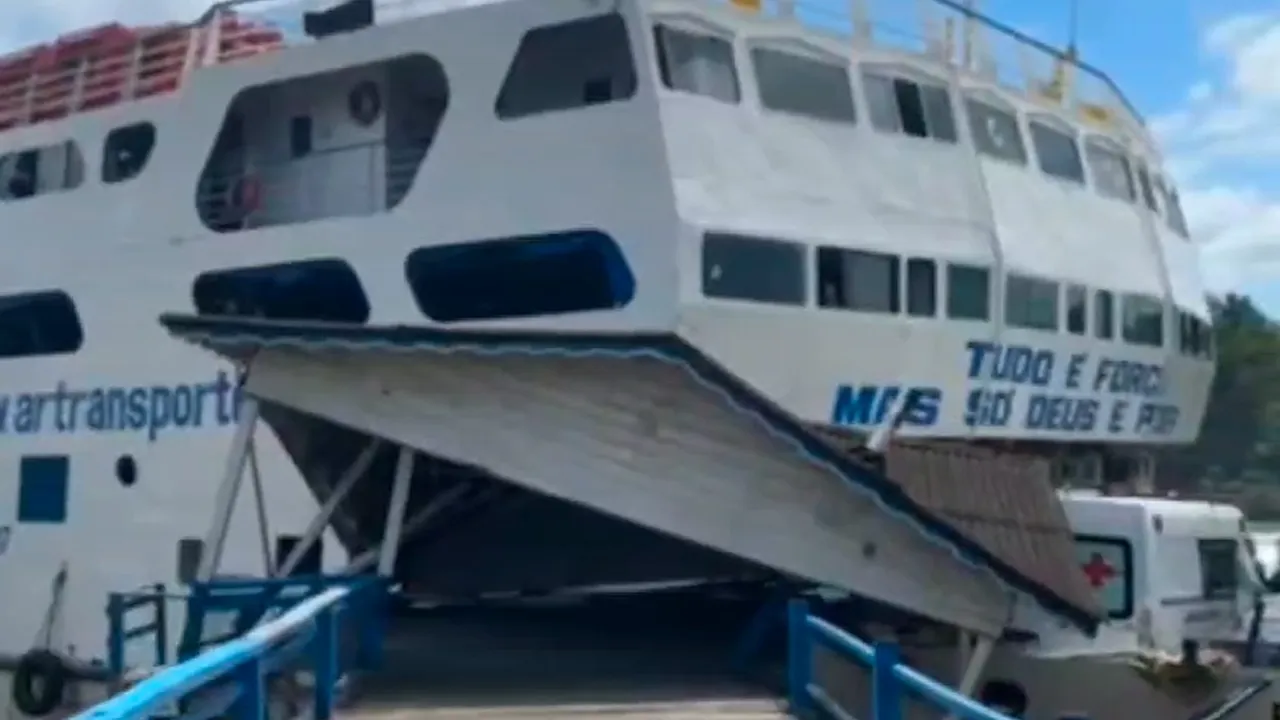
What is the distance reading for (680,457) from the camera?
909cm

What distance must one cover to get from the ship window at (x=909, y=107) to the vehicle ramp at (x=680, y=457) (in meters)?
5.04

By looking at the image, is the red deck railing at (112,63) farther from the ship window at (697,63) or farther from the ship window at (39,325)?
the ship window at (697,63)

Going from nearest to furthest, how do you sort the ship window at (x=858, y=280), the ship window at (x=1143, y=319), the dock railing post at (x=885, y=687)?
the dock railing post at (x=885, y=687) → the ship window at (x=858, y=280) → the ship window at (x=1143, y=319)

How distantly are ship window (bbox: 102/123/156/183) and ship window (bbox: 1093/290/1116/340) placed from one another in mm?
8200

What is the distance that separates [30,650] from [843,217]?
26.2 feet

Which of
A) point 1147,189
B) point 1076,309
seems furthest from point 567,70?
point 1147,189

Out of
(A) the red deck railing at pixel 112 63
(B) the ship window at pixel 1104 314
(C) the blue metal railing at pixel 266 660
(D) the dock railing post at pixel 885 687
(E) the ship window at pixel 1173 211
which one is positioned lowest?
(D) the dock railing post at pixel 885 687

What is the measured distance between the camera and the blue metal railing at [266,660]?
4.69 metres

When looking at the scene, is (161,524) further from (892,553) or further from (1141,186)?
(1141,186)

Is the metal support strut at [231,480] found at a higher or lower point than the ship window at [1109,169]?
lower

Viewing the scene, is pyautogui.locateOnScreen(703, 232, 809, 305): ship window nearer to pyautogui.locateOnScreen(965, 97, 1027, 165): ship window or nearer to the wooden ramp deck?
the wooden ramp deck

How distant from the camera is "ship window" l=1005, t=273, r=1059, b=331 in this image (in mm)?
14055

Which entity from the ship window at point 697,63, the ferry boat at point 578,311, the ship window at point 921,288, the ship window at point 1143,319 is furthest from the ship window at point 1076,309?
the ship window at point 697,63

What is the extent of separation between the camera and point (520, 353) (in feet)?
29.9
